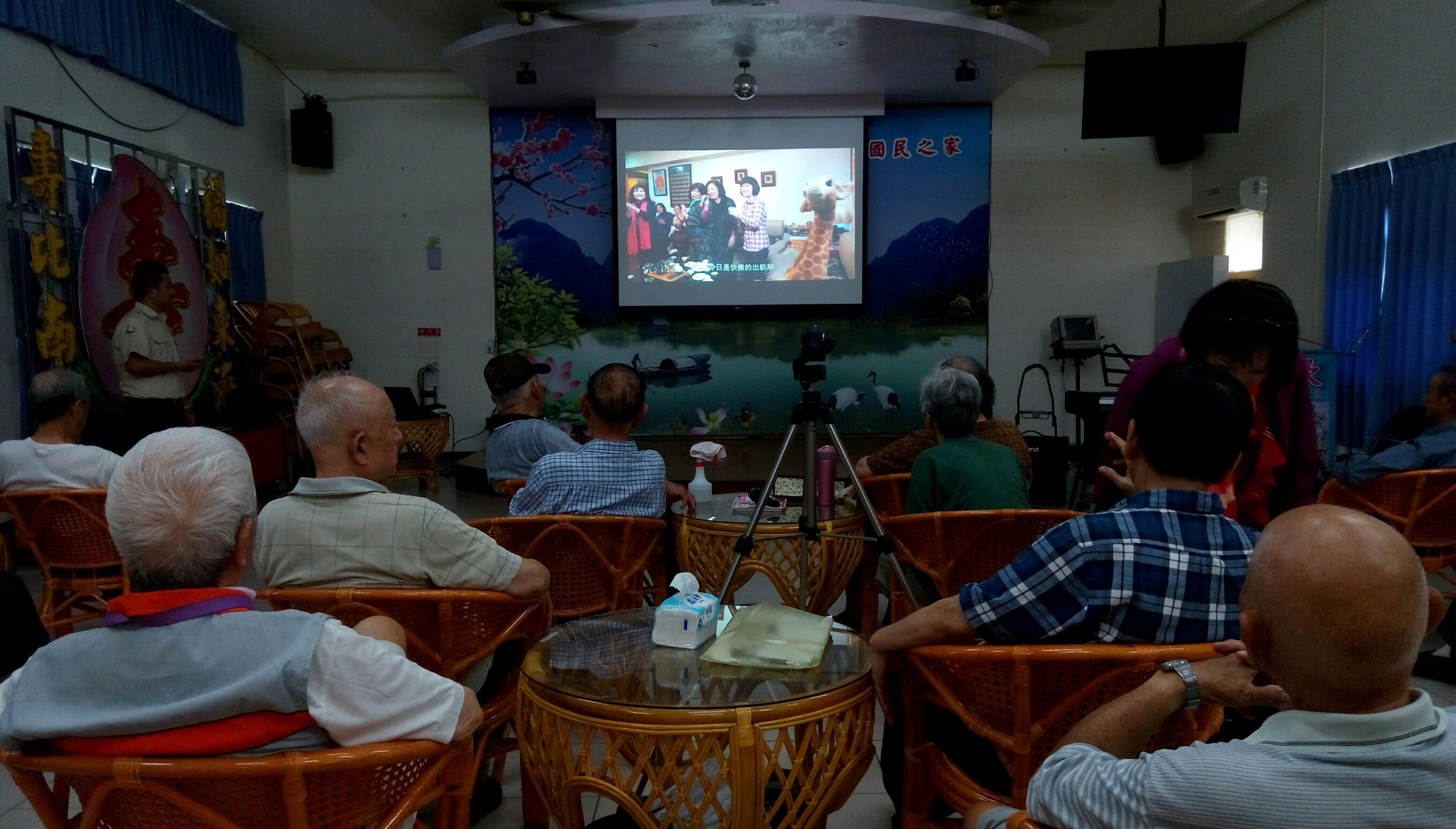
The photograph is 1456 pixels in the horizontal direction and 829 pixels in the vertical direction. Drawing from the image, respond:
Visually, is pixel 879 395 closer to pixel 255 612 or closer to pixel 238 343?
pixel 238 343

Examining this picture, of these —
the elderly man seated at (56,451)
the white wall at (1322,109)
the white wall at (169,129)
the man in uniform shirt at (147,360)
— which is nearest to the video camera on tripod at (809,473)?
the elderly man seated at (56,451)

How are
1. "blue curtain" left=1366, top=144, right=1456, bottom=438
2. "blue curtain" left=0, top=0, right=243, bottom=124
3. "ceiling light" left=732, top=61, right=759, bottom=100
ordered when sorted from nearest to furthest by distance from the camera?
1. "blue curtain" left=0, top=0, right=243, bottom=124
2. "blue curtain" left=1366, top=144, right=1456, bottom=438
3. "ceiling light" left=732, top=61, right=759, bottom=100

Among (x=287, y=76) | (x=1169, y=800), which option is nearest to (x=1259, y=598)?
(x=1169, y=800)

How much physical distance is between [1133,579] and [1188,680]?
15 cm

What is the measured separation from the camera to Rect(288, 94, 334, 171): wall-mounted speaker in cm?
750

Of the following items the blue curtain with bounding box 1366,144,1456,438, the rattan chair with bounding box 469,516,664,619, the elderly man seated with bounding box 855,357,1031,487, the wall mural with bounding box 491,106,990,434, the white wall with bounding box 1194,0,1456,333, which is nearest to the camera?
the rattan chair with bounding box 469,516,664,619

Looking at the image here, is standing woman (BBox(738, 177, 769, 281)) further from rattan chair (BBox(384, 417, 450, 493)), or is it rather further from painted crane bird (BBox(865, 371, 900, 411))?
→ rattan chair (BBox(384, 417, 450, 493))

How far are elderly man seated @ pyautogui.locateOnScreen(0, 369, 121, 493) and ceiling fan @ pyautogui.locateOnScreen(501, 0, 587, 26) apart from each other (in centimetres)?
365

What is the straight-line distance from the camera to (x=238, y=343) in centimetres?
663

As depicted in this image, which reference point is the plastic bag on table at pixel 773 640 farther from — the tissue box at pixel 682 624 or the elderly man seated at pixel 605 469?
the elderly man seated at pixel 605 469

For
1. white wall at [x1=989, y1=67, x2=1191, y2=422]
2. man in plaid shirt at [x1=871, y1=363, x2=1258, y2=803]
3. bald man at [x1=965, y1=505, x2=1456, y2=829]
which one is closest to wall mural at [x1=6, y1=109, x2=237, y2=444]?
man in plaid shirt at [x1=871, y1=363, x2=1258, y2=803]

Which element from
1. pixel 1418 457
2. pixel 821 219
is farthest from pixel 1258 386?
pixel 821 219

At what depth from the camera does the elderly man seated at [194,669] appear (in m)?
0.98

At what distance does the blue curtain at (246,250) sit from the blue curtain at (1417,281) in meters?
7.91
